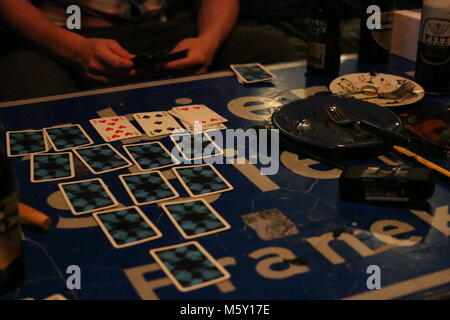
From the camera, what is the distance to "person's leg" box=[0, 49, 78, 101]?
1.90 meters

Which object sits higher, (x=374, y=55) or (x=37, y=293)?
(x=374, y=55)

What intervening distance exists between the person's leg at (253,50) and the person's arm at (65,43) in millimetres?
484

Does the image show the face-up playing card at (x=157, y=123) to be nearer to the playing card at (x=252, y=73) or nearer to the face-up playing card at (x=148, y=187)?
the face-up playing card at (x=148, y=187)

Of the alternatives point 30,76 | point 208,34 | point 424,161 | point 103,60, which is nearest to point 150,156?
point 424,161

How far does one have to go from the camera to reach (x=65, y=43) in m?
2.00

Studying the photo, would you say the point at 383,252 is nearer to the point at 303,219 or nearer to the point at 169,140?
the point at 303,219

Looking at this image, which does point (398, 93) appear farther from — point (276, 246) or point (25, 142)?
point (25, 142)

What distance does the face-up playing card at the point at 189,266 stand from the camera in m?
0.91

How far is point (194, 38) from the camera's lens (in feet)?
6.92

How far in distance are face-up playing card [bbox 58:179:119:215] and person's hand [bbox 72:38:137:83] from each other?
76 cm

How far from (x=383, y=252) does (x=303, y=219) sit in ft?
0.52

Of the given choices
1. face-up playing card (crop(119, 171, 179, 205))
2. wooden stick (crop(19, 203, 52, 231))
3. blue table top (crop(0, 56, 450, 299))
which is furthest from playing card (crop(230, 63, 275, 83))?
wooden stick (crop(19, 203, 52, 231))
